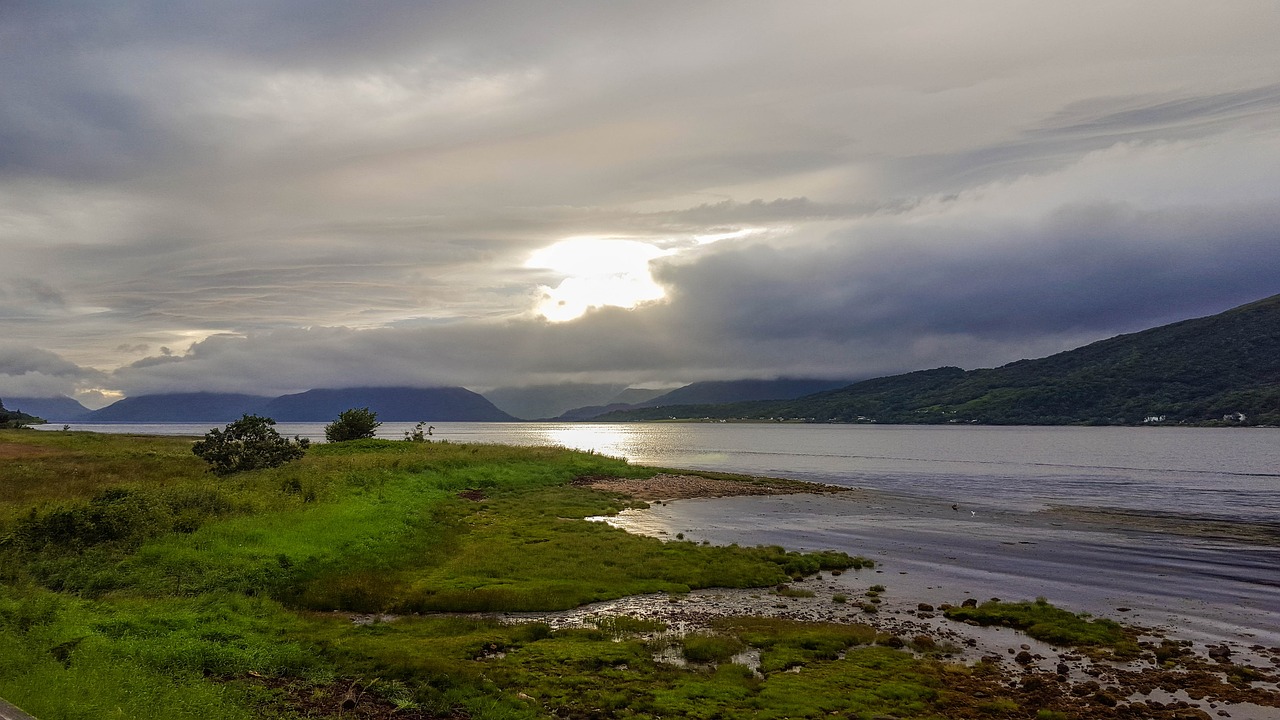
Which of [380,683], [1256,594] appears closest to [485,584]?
[380,683]

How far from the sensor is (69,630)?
18109 millimetres

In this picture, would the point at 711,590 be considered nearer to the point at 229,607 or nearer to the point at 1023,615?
the point at 1023,615

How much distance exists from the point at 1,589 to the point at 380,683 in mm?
13033

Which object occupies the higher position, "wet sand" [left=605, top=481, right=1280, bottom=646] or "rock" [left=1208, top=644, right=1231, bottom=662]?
"rock" [left=1208, top=644, right=1231, bottom=662]

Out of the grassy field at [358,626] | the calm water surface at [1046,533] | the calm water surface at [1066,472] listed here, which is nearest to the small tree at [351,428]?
the calm water surface at [1066,472]

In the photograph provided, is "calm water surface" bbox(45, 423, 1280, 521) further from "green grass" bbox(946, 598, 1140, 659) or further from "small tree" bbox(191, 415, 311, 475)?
"small tree" bbox(191, 415, 311, 475)

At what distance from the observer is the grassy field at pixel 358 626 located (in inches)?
671

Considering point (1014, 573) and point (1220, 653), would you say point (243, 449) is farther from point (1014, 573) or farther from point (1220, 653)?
point (1220, 653)

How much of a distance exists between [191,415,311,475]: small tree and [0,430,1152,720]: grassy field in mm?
14339

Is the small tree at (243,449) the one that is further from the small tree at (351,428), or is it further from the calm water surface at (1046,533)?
the small tree at (351,428)

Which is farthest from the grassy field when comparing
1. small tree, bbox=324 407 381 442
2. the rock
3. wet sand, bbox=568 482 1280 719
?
small tree, bbox=324 407 381 442

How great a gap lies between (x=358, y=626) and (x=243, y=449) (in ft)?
147

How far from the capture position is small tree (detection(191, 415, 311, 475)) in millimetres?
59125

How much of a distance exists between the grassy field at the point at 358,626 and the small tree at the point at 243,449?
1434 centimetres
